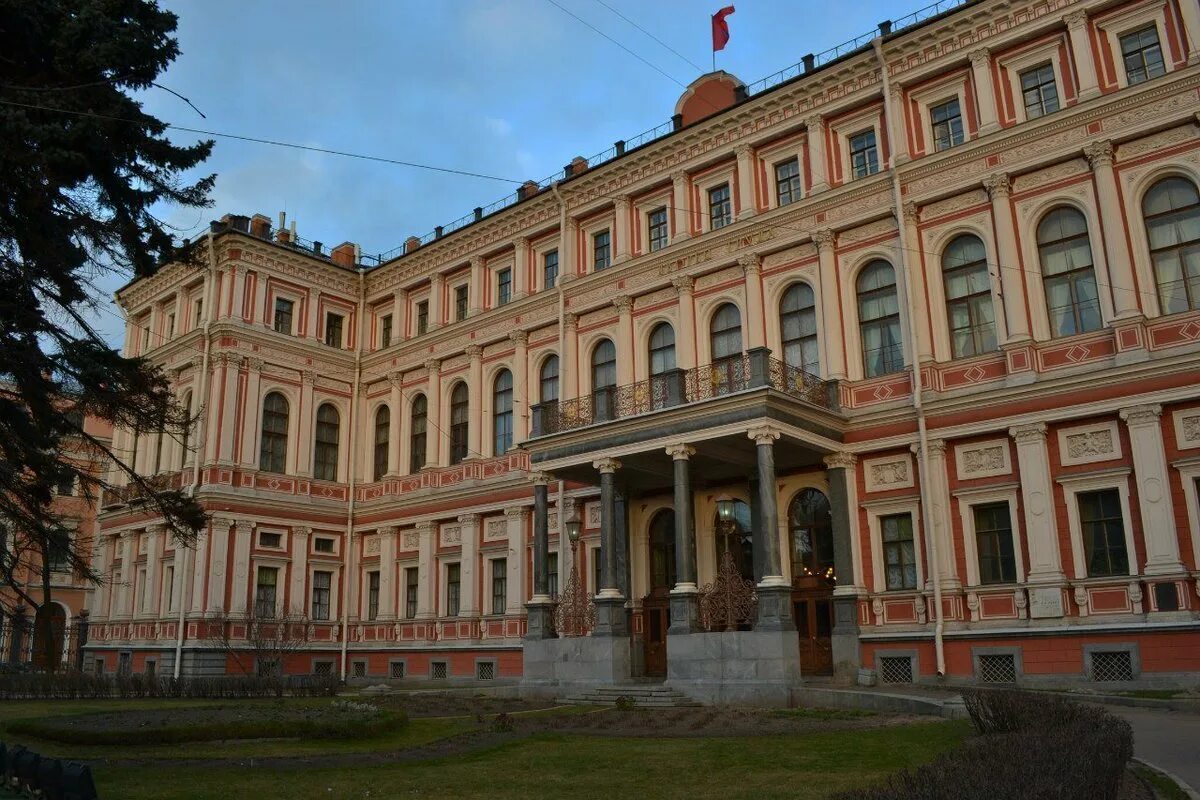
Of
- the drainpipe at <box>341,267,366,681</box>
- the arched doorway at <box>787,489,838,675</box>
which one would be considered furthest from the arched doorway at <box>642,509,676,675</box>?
the drainpipe at <box>341,267,366,681</box>

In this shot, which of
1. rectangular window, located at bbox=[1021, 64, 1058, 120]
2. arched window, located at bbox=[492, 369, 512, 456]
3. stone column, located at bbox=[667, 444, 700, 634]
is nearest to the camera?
stone column, located at bbox=[667, 444, 700, 634]

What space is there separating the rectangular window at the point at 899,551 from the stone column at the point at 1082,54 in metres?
10.1

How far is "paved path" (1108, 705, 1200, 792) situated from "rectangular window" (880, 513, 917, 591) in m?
6.11

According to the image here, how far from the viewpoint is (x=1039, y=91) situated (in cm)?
2273

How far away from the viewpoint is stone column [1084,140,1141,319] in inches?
803

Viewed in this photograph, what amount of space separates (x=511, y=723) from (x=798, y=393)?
1062cm

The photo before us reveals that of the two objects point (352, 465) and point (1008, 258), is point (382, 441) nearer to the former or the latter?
point (352, 465)

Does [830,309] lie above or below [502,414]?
above

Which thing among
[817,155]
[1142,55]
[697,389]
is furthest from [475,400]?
[1142,55]

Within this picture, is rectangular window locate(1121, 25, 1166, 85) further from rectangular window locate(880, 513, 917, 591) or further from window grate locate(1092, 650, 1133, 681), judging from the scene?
window grate locate(1092, 650, 1133, 681)

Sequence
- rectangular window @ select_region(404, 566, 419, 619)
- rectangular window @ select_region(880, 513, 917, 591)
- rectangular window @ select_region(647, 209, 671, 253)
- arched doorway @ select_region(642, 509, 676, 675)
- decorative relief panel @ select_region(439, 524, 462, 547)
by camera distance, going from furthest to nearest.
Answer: rectangular window @ select_region(404, 566, 419, 619), decorative relief panel @ select_region(439, 524, 462, 547), rectangular window @ select_region(647, 209, 671, 253), arched doorway @ select_region(642, 509, 676, 675), rectangular window @ select_region(880, 513, 917, 591)

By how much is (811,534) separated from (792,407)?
3.98 meters

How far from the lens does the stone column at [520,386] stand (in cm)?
3167

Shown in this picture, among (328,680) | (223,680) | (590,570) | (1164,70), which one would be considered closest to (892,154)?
(1164,70)
